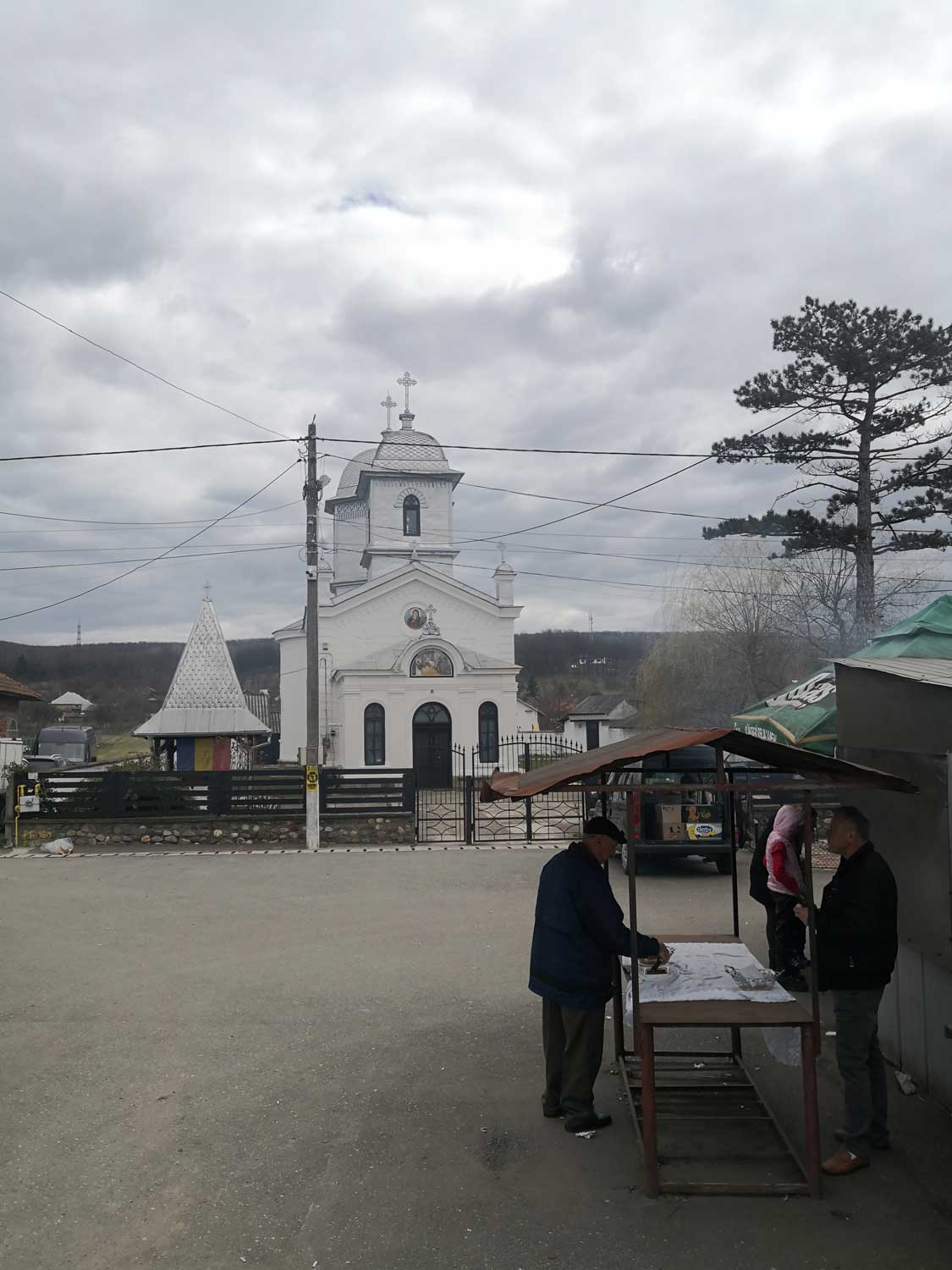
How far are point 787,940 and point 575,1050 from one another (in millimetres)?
3117

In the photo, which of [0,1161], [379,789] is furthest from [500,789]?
[379,789]

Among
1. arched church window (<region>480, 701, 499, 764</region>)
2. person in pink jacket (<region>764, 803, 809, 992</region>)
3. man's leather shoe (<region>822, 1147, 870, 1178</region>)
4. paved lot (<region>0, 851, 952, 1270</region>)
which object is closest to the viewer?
paved lot (<region>0, 851, 952, 1270</region>)

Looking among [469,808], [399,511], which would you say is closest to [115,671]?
[399,511]

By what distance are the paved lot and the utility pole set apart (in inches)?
299

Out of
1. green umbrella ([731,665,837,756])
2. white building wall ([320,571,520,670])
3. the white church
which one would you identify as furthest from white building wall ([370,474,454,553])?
green umbrella ([731,665,837,756])

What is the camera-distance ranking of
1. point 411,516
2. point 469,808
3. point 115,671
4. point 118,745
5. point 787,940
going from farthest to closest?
1. point 115,671
2. point 118,745
3. point 411,516
4. point 469,808
5. point 787,940

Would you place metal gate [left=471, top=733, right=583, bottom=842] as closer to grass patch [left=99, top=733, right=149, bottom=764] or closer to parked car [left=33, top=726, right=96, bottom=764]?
parked car [left=33, top=726, right=96, bottom=764]

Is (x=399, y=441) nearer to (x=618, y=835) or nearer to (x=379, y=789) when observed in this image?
(x=379, y=789)

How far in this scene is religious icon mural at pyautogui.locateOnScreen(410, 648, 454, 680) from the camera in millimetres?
33594

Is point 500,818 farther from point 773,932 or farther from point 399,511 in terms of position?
point 399,511

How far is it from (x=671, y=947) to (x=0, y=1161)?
3961 millimetres

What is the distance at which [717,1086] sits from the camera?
574 cm

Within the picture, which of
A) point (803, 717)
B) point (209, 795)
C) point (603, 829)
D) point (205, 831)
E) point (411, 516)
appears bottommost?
point (205, 831)

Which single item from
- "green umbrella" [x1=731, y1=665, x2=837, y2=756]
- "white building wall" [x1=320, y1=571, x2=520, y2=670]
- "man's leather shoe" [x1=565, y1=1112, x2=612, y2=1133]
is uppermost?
"white building wall" [x1=320, y1=571, x2=520, y2=670]
